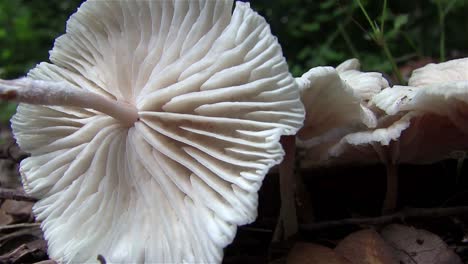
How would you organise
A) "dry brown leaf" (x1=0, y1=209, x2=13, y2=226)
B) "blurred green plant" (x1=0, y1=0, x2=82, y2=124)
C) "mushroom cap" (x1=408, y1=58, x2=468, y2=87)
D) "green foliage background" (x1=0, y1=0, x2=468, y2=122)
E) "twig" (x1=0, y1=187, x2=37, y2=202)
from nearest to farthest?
"mushroom cap" (x1=408, y1=58, x2=468, y2=87) < "twig" (x1=0, y1=187, x2=37, y2=202) < "dry brown leaf" (x1=0, y1=209, x2=13, y2=226) < "green foliage background" (x1=0, y1=0, x2=468, y2=122) < "blurred green plant" (x1=0, y1=0, x2=82, y2=124)

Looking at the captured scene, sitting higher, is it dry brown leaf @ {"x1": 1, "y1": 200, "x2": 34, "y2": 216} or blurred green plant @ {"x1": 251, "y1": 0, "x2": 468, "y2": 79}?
blurred green plant @ {"x1": 251, "y1": 0, "x2": 468, "y2": 79}

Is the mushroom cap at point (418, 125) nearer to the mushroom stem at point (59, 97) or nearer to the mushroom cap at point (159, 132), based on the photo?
the mushroom cap at point (159, 132)

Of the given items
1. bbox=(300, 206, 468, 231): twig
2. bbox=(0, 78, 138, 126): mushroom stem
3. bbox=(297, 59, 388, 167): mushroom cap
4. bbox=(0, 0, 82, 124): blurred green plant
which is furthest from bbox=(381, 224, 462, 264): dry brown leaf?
bbox=(0, 0, 82, 124): blurred green plant

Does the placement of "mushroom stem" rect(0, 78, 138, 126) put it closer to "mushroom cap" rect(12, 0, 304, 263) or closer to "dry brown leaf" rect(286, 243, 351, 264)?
"mushroom cap" rect(12, 0, 304, 263)

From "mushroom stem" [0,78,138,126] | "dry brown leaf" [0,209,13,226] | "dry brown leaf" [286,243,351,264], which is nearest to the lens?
"mushroom stem" [0,78,138,126]

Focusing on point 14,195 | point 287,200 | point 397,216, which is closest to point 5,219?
point 14,195

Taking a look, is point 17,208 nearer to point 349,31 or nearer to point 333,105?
point 333,105
